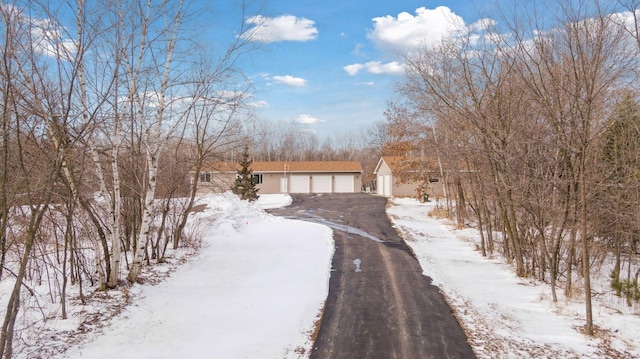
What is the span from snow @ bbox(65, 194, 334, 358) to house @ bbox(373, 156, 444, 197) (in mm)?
14012

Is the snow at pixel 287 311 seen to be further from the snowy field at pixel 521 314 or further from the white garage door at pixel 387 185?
the white garage door at pixel 387 185

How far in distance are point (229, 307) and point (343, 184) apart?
29.7m

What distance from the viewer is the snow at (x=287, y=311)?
16.2ft

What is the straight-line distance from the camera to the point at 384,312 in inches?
245

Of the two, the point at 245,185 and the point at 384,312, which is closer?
the point at 384,312

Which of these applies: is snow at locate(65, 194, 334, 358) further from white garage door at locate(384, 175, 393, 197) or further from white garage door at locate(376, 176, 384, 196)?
white garage door at locate(376, 176, 384, 196)

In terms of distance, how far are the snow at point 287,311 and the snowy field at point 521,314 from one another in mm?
15

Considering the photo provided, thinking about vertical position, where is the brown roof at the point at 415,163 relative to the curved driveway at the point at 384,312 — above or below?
above

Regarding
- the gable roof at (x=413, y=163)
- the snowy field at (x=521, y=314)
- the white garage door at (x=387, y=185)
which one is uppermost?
the gable roof at (x=413, y=163)

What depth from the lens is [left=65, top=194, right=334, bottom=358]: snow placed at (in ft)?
16.1

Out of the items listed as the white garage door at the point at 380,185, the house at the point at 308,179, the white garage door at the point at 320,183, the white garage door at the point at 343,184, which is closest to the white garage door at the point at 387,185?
the white garage door at the point at 380,185

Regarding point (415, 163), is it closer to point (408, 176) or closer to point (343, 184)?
point (408, 176)

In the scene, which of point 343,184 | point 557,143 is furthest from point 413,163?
point 557,143

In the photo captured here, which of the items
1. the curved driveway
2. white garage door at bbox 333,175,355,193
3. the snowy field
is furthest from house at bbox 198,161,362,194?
the snowy field
